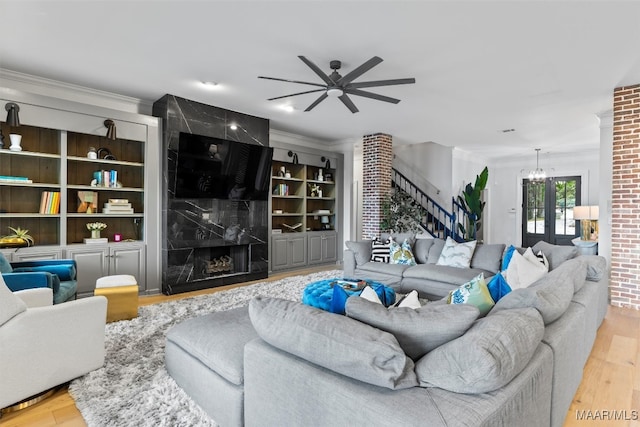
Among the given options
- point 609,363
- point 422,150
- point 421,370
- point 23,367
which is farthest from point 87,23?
point 422,150

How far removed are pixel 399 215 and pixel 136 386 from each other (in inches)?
225

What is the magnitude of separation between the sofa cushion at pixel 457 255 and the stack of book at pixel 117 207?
432cm

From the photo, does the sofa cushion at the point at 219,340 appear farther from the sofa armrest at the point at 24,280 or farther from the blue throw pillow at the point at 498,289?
the sofa armrest at the point at 24,280

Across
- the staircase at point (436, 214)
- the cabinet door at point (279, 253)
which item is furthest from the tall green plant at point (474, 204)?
the cabinet door at point (279, 253)

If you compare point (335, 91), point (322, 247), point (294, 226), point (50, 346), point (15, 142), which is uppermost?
point (335, 91)

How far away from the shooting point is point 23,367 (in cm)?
210

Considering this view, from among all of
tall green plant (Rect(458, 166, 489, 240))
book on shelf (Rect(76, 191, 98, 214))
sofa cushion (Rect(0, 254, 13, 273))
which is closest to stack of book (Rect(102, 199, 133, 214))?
book on shelf (Rect(76, 191, 98, 214))

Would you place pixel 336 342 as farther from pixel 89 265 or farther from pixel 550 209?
pixel 550 209

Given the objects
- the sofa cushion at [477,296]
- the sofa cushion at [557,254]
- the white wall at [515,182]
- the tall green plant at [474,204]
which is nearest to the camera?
the sofa cushion at [477,296]

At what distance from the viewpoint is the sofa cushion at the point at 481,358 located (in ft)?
3.68

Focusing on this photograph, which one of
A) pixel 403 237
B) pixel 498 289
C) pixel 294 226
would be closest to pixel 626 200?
pixel 403 237

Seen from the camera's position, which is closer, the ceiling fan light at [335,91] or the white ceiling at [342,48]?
the white ceiling at [342,48]

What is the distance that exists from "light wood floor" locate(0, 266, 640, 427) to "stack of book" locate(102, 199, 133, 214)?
282cm

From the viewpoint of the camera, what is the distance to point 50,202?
4.26m
